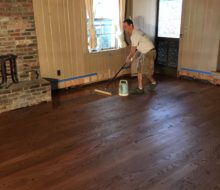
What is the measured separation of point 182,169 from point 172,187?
0.31 metres

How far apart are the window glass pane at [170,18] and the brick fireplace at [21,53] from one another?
119 inches

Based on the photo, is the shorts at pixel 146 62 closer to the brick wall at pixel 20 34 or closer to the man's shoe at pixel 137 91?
the man's shoe at pixel 137 91

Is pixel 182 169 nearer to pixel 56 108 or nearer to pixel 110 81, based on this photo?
pixel 56 108

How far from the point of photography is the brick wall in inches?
165

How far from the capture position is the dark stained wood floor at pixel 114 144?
94.7 inches

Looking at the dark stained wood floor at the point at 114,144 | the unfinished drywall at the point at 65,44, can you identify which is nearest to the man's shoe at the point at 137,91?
the dark stained wood floor at the point at 114,144

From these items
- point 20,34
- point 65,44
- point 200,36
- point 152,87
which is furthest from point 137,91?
point 20,34

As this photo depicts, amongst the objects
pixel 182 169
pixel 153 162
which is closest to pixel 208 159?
pixel 182 169

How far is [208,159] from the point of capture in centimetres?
270

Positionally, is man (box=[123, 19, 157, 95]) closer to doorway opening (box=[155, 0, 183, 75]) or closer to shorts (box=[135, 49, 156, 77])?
shorts (box=[135, 49, 156, 77])

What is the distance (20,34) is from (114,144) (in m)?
2.58

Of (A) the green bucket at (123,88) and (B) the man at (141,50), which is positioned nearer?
(B) the man at (141,50)

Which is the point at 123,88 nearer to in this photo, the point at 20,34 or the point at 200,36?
the point at 20,34

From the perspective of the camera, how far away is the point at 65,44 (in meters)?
4.94
